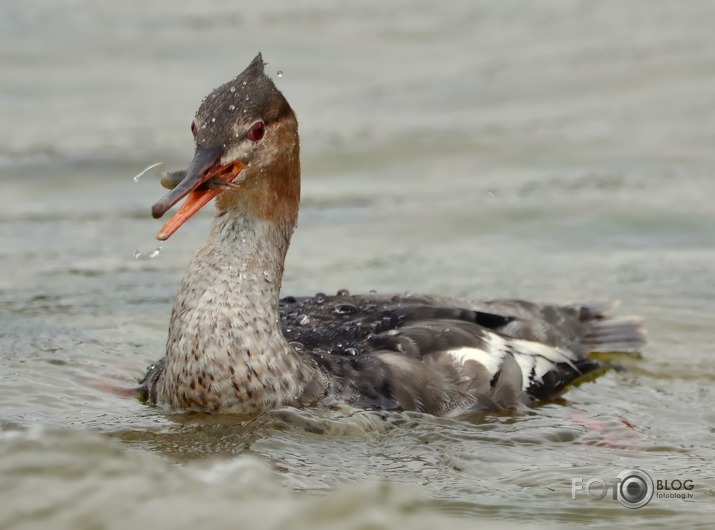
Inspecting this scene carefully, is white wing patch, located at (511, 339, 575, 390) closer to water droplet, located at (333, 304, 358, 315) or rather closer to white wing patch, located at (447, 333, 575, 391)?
white wing patch, located at (447, 333, 575, 391)

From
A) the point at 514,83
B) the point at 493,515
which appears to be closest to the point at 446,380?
the point at 493,515

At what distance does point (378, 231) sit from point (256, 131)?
418 cm

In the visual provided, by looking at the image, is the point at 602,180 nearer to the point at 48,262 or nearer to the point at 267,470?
the point at 48,262

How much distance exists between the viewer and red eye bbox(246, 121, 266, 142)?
6.30 metres

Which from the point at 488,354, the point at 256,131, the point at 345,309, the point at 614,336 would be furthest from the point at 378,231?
the point at 256,131

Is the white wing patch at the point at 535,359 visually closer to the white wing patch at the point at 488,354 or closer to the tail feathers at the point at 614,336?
the white wing patch at the point at 488,354

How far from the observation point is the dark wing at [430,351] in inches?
252

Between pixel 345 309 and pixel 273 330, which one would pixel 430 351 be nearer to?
pixel 345 309

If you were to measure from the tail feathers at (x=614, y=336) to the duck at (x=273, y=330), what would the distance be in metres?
0.85

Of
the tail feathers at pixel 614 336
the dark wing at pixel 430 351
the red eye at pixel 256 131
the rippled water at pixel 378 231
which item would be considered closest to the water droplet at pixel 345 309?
the dark wing at pixel 430 351

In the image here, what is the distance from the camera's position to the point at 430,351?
6.62 meters

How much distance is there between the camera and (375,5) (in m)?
16.0

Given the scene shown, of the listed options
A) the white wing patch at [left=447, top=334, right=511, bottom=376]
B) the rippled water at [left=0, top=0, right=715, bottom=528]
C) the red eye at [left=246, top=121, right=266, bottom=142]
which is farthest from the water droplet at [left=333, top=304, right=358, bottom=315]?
the red eye at [left=246, top=121, right=266, bottom=142]

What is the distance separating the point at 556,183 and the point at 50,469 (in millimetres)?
7608
